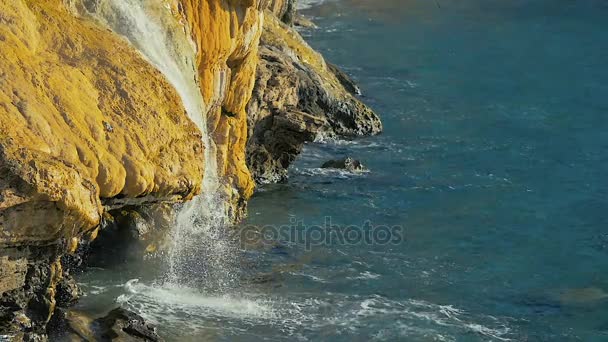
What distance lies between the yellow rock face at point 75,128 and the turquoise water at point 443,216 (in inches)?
211

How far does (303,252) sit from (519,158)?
13621 millimetres

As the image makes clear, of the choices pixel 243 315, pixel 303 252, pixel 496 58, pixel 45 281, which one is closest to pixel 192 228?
pixel 303 252

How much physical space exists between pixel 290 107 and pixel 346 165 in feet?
9.69

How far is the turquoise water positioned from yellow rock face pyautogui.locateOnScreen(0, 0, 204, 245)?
17.6 ft

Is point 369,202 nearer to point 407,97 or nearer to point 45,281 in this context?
point 407,97

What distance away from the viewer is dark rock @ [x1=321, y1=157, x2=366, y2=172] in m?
39.8

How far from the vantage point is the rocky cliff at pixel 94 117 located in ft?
59.6

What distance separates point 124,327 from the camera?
77.9 feet

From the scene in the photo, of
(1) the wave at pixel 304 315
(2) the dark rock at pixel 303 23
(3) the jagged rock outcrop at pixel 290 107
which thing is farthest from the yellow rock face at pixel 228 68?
(2) the dark rock at pixel 303 23

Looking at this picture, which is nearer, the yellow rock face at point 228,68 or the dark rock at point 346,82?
the yellow rock face at point 228,68

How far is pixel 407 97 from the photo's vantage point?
166ft

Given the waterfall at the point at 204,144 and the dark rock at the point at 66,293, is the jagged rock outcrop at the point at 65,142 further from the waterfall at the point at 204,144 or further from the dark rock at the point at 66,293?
the dark rock at the point at 66,293

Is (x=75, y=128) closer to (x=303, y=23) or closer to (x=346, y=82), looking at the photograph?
(x=346, y=82)

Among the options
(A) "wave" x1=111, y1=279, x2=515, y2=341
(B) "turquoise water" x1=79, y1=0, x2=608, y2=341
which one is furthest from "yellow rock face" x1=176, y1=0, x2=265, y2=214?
(A) "wave" x1=111, y1=279, x2=515, y2=341
